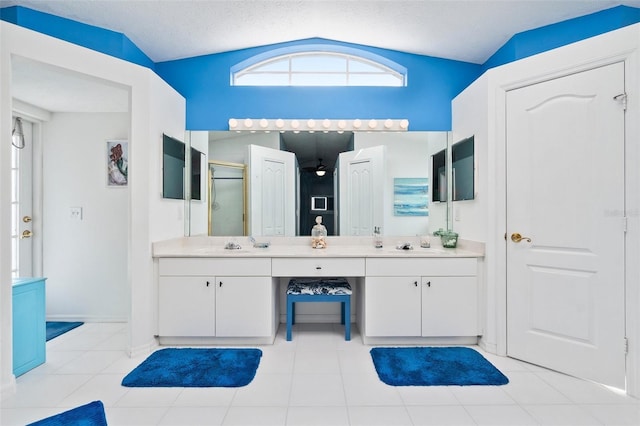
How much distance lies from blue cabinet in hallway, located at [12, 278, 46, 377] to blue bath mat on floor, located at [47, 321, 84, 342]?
0.62m

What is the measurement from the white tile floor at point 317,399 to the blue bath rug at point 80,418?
5cm

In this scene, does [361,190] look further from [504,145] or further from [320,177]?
[504,145]

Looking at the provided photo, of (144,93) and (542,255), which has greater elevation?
(144,93)

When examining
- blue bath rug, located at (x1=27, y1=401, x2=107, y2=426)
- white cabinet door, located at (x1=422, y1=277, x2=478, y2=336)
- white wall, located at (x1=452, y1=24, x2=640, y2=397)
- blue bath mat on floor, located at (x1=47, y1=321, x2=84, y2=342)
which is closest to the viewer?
blue bath rug, located at (x1=27, y1=401, x2=107, y2=426)

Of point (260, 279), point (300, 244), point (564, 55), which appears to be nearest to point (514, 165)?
point (564, 55)

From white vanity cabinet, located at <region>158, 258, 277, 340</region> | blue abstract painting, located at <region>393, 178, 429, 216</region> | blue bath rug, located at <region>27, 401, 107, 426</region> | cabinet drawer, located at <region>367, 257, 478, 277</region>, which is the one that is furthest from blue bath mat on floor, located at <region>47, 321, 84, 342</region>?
blue abstract painting, located at <region>393, 178, 429, 216</region>

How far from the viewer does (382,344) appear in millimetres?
2570

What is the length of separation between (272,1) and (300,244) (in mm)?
2031

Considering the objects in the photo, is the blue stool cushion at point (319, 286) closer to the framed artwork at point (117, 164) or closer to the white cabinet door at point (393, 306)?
the white cabinet door at point (393, 306)

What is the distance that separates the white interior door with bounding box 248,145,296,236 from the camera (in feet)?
9.93

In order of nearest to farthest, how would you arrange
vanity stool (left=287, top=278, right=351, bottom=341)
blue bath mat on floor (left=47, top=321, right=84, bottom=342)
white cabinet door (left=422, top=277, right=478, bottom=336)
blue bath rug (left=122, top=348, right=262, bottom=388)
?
blue bath rug (left=122, top=348, right=262, bottom=388), white cabinet door (left=422, top=277, right=478, bottom=336), vanity stool (left=287, top=278, right=351, bottom=341), blue bath mat on floor (left=47, top=321, right=84, bottom=342)

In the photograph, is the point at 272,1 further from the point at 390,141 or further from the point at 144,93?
the point at 390,141

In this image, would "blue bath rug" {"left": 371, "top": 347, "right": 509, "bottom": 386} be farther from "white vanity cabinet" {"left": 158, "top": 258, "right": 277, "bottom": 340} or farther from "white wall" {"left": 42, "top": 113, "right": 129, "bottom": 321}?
"white wall" {"left": 42, "top": 113, "right": 129, "bottom": 321}

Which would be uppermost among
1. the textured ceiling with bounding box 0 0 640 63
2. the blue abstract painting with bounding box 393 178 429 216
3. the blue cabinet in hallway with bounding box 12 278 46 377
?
the textured ceiling with bounding box 0 0 640 63
